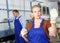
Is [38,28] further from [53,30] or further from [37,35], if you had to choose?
[53,30]

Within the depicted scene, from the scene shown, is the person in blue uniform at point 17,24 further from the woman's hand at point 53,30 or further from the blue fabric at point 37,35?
the woman's hand at point 53,30

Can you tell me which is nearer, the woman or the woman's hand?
the woman's hand

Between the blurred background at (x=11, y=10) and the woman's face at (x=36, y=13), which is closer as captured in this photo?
the woman's face at (x=36, y=13)

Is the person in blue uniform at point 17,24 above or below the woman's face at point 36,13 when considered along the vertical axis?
below

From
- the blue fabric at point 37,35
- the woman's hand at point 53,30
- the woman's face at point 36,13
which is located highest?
the woman's face at point 36,13

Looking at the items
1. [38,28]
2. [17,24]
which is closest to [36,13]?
[38,28]

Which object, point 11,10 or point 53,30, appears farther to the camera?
point 11,10

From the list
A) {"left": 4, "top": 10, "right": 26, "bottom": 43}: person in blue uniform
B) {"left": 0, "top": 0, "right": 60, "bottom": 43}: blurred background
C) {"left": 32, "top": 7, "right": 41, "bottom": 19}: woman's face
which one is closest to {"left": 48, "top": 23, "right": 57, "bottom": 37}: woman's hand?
{"left": 32, "top": 7, "right": 41, "bottom": 19}: woman's face

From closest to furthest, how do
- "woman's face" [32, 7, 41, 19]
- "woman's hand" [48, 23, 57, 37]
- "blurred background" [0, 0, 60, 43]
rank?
"woman's hand" [48, 23, 57, 37] → "woman's face" [32, 7, 41, 19] → "blurred background" [0, 0, 60, 43]

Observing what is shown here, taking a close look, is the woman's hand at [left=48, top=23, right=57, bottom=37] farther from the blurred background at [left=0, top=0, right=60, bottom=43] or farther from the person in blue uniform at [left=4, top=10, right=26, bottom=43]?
the person in blue uniform at [left=4, top=10, right=26, bottom=43]

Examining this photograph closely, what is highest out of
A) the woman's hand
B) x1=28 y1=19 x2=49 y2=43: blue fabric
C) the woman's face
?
Result: the woman's face

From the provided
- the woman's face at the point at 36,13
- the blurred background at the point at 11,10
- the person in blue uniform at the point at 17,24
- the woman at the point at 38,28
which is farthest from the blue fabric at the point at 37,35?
the person in blue uniform at the point at 17,24

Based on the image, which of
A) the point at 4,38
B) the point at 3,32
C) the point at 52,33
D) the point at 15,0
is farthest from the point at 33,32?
the point at 15,0

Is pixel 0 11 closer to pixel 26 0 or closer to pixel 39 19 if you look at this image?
pixel 26 0
